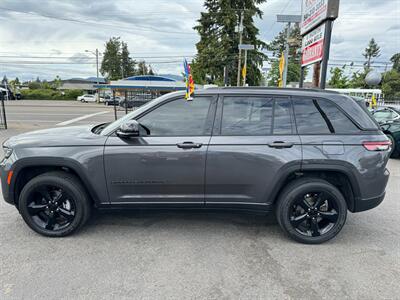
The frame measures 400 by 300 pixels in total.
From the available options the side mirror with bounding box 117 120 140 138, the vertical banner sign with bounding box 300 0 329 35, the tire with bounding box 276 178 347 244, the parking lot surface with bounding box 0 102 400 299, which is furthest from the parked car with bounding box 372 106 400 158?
the side mirror with bounding box 117 120 140 138

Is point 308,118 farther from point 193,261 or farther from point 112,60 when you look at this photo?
point 112,60

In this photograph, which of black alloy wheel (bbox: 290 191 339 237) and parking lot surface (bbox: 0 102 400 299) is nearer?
parking lot surface (bbox: 0 102 400 299)

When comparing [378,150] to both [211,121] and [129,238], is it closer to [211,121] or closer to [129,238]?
[211,121]

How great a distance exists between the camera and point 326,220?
3.15 metres

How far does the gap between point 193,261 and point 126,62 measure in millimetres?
74614

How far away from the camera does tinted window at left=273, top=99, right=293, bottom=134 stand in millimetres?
3047

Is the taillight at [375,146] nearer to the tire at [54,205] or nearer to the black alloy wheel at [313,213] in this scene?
the black alloy wheel at [313,213]

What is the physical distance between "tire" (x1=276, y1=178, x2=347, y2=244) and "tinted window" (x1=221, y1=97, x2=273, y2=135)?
2.50 ft

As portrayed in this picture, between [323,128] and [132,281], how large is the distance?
2.58 metres

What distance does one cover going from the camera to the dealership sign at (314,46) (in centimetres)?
657

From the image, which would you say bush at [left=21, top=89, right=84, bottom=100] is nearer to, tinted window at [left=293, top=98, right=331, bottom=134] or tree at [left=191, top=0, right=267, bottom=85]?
tree at [left=191, top=0, right=267, bottom=85]

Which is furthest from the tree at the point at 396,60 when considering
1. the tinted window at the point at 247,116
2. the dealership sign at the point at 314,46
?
the tinted window at the point at 247,116

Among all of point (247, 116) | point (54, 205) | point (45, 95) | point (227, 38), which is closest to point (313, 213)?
point (247, 116)

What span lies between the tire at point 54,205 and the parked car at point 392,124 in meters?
8.46
